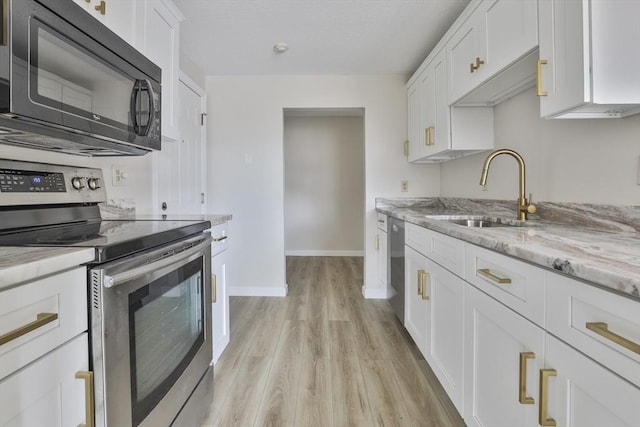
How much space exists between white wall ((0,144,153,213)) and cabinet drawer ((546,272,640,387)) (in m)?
1.83

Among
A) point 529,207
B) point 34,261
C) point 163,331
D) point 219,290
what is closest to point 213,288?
point 219,290

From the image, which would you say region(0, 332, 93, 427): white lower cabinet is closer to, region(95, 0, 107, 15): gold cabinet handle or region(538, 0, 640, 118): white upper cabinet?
region(95, 0, 107, 15): gold cabinet handle

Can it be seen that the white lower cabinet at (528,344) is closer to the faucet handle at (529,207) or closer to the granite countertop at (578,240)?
the granite countertop at (578,240)

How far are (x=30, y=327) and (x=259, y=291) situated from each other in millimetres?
2686

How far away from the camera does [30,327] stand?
604 millimetres

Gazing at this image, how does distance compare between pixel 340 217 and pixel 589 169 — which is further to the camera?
pixel 340 217

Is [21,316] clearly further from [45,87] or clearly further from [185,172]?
[185,172]

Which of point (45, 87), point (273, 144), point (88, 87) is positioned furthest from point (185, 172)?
point (45, 87)

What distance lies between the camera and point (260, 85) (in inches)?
125

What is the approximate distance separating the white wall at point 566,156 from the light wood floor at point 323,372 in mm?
1200

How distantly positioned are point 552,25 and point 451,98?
89 cm

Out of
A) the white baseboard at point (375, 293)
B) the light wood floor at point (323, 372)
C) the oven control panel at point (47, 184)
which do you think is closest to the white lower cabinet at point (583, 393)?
the light wood floor at point (323, 372)

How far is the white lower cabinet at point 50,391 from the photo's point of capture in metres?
0.58

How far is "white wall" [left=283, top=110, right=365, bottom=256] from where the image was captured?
5.21 metres
